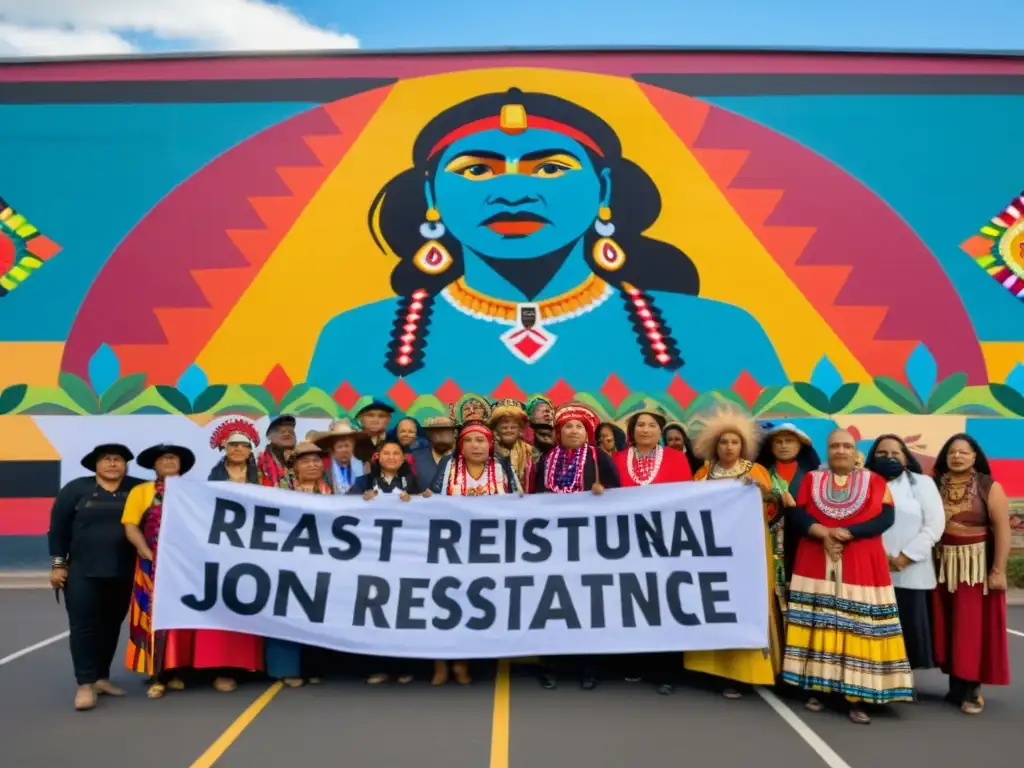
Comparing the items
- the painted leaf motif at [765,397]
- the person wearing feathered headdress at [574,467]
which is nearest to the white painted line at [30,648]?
the person wearing feathered headdress at [574,467]

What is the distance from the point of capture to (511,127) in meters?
9.16

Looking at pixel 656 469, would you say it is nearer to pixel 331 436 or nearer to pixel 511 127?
pixel 331 436

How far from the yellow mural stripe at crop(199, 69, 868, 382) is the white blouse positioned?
4.41 meters

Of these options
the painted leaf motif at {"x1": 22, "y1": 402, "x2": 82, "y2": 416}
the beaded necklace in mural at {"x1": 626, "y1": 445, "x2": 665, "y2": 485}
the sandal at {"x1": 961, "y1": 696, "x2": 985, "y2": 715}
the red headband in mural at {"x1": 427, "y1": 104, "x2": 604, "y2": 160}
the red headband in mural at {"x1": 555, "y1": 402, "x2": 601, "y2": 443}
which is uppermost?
the red headband in mural at {"x1": 427, "y1": 104, "x2": 604, "y2": 160}

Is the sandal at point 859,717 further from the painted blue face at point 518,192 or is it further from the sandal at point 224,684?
the painted blue face at point 518,192

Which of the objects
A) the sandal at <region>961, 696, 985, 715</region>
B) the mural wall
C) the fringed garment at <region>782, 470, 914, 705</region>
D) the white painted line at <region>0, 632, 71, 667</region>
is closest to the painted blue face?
the mural wall

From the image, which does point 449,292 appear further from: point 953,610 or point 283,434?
point 953,610

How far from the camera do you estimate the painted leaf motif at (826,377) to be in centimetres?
866

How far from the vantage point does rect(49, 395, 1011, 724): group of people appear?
414 centimetres

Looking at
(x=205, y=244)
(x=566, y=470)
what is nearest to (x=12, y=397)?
(x=205, y=244)

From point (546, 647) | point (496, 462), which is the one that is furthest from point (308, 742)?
point (496, 462)

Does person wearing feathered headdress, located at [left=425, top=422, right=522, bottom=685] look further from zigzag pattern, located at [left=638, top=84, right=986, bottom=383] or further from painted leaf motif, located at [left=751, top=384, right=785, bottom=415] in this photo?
zigzag pattern, located at [left=638, top=84, right=986, bottom=383]

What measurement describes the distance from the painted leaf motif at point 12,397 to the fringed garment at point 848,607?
315 inches

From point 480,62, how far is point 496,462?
232 inches
